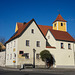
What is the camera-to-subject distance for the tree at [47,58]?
3252 centimetres

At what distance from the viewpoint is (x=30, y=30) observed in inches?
1329

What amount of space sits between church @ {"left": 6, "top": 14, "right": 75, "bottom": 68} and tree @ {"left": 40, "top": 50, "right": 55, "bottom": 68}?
0.77 metres

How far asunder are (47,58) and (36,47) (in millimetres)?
3676

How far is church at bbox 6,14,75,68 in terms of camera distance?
3222 centimetres

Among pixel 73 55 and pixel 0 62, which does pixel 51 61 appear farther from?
pixel 0 62

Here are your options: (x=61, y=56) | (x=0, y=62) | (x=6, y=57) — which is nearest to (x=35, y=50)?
(x=61, y=56)

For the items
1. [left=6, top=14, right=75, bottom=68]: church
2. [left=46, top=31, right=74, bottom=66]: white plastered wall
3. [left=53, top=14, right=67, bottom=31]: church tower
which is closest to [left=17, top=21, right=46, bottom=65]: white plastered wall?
[left=6, top=14, right=75, bottom=68]: church

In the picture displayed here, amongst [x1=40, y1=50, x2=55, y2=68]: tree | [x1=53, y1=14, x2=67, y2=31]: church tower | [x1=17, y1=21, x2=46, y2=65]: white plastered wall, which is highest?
[x1=53, y1=14, x2=67, y2=31]: church tower

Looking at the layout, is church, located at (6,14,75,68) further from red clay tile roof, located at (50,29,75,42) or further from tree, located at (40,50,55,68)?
tree, located at (40,50,55,68)

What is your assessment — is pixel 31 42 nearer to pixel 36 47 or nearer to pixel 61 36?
pixel 36 47

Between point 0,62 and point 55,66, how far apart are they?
15724 mm

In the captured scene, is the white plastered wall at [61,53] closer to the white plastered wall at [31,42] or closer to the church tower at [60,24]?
the white plastered wall at [31,42]

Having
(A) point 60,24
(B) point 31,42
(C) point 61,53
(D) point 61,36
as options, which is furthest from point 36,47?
(A) point 60,24

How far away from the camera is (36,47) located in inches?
1345
